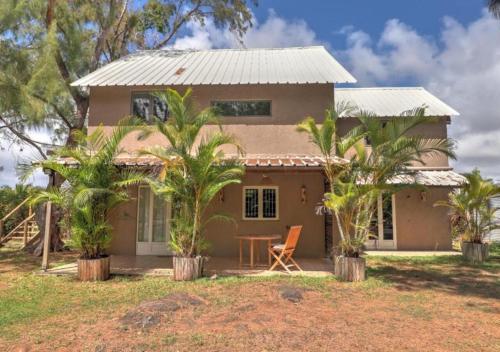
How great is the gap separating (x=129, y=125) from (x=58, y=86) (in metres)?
5.66

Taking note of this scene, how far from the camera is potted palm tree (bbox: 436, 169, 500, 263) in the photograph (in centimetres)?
1167

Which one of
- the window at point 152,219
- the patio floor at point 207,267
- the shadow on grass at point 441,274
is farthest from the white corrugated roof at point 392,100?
the window at point 152,219

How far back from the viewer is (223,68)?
13852 millimetres

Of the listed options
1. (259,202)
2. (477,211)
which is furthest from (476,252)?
(259,202)

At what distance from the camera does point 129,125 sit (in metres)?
8.83

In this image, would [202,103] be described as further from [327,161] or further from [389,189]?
[389,189]

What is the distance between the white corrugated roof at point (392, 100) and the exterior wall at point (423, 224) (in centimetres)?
384

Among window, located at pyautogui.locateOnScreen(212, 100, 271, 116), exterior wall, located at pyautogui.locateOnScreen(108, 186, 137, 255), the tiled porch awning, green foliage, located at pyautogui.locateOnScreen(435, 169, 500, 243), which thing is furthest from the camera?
the tiled porch awning

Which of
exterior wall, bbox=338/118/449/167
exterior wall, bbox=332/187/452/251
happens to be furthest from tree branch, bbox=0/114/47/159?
exterior wall, bbox=332/187/452/251

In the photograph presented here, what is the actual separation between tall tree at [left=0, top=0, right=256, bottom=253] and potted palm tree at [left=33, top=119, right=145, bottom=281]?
1.17m

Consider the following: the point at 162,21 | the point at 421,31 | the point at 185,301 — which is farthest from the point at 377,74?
the point at 185,301

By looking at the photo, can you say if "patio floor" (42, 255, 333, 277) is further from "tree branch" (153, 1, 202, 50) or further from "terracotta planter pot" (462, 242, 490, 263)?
"tree branch" (153, 1, 202, 50)

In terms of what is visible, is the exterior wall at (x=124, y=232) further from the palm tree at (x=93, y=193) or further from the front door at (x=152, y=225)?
the palm tree at (x=93, y=193)

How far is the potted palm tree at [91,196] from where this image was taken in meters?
8.45
